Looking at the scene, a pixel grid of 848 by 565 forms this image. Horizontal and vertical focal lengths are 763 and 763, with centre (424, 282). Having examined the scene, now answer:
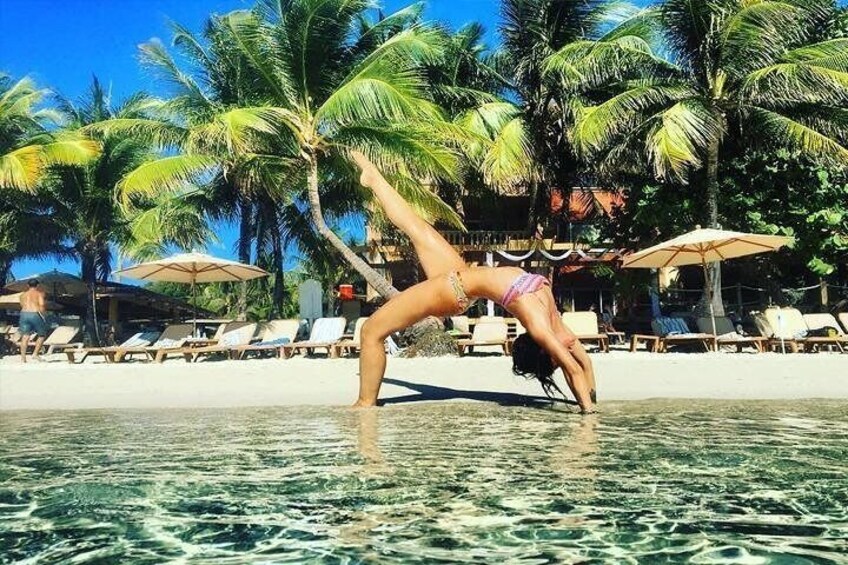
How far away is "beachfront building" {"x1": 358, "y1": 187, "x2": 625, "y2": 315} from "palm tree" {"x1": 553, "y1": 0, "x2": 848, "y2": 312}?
436 centimetres

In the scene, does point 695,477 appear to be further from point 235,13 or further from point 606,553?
point 235,13

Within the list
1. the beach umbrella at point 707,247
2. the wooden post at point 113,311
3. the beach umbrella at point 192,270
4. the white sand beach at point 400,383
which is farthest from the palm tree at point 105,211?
the beach umbrella at point 707,247

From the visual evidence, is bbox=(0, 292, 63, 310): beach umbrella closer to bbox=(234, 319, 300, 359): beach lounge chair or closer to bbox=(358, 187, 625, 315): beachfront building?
bbox=(358, 187, 625, 315): beachfront building

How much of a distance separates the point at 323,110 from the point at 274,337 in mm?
4596

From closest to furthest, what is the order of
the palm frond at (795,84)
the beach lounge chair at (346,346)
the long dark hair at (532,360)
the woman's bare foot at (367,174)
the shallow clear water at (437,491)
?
the shallow clear water at (437,491), the long dark hair at (532,360), the woman's bare foot at (367,174), the beach lounge chair at (346,346), the palm frond at (795,84)

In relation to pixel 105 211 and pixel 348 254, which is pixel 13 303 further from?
pixel 348 254

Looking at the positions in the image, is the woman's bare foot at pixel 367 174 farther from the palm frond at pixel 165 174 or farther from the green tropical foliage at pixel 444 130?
the palm frond at pixel 165 174

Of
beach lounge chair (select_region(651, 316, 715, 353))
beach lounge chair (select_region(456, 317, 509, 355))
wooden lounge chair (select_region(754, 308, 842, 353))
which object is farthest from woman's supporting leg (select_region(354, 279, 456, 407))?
wooden lounge chair (select_region(754, 308, 842, 353))

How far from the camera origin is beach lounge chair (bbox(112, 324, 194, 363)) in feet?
46.9

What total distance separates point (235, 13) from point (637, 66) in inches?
375

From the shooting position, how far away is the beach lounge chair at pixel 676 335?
13555mm

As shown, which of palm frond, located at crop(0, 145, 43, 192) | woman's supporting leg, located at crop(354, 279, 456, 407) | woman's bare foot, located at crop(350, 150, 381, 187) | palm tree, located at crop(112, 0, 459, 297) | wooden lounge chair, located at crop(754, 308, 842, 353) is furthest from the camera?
palm frond, located at crop(0, 145, 43, 192)

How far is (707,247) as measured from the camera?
1412cm

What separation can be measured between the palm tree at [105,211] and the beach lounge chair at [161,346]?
16.1 ft
